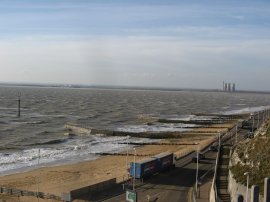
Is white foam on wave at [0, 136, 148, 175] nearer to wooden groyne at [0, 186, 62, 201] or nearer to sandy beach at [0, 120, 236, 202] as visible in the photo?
sandy beach at [0, 120, 236, 202]

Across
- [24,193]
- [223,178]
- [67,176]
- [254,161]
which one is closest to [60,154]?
[67,176]

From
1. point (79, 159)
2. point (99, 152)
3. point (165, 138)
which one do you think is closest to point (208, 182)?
point (79, 159)

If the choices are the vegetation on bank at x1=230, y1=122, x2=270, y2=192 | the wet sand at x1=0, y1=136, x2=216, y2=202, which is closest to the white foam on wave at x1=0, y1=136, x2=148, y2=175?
the wet sand at x1=0, y1=136, x2=216, y2=202

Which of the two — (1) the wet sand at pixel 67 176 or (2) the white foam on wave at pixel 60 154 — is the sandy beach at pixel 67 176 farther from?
(2) the white foam on wave at pixel 60 154

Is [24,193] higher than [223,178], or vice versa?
[223,178]

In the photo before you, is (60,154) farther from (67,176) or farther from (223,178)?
(223,178)

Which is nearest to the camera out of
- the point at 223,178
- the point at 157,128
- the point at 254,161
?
the point at 254,161
